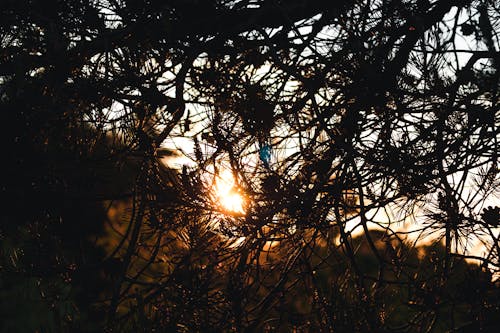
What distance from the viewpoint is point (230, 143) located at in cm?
120

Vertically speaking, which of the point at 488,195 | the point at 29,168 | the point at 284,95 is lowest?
the point at 29,168

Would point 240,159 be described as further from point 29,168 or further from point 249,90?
point 29,168

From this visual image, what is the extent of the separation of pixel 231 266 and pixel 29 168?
636mm

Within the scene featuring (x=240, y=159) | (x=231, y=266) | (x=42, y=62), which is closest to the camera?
(x=240, y=159)

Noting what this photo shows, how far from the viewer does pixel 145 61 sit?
1.28 m

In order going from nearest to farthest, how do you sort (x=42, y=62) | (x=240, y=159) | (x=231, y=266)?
(x=240, y=159) < (x=42, y=62) < (x=231, y=266)

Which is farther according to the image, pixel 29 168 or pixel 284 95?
pixel 284 95

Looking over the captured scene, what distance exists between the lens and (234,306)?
1303 mm

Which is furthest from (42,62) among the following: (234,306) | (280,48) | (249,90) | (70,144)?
(234,306)

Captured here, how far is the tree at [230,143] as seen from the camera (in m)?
1.16

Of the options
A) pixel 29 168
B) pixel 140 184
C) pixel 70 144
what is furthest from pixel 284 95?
pixel 29 168

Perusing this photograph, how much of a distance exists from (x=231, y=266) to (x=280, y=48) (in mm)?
697

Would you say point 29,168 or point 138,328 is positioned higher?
point 29,168

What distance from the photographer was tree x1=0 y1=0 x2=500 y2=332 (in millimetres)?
1155
